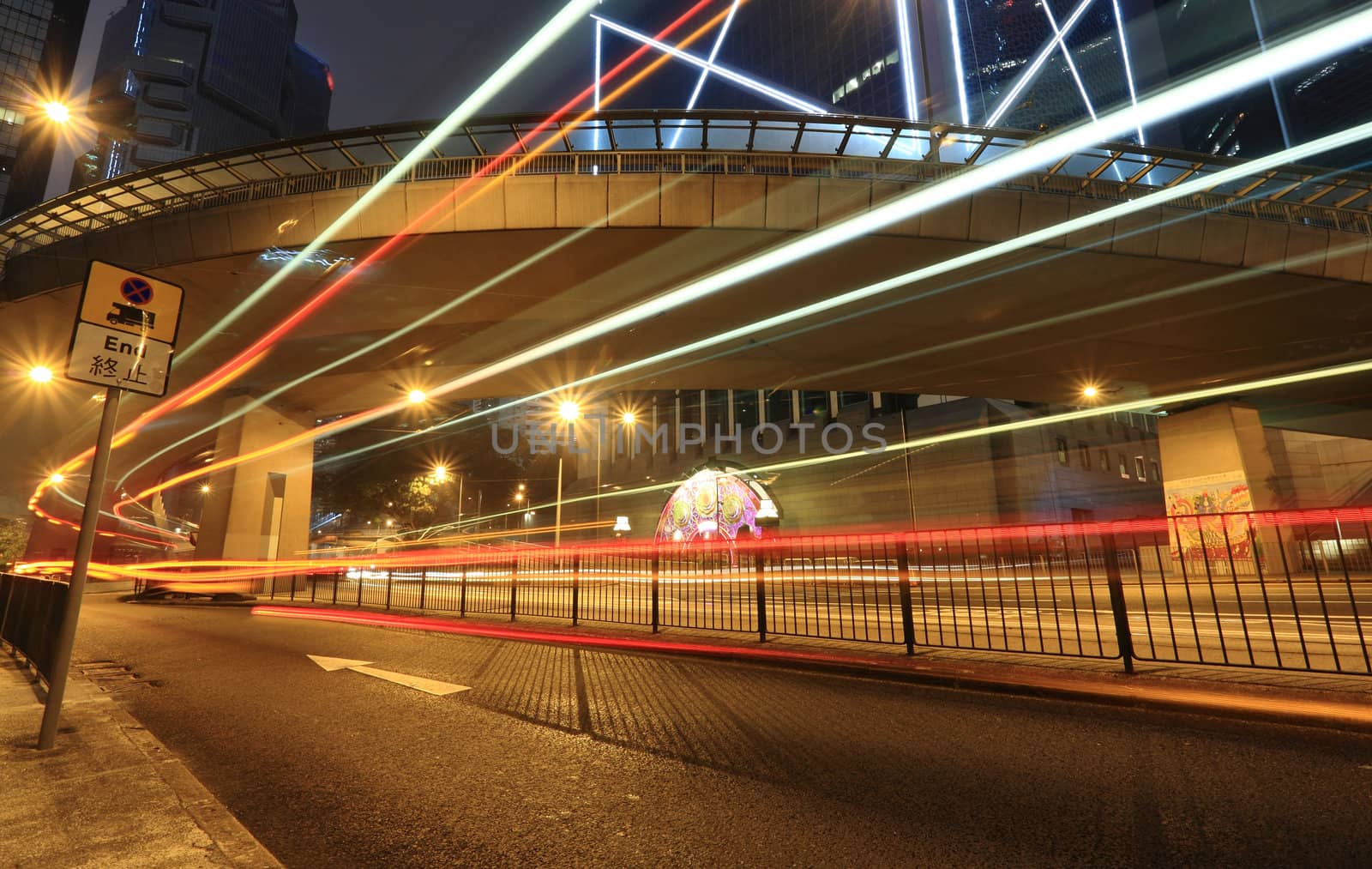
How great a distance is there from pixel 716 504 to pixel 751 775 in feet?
106

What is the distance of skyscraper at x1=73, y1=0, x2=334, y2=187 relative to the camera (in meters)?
96.1

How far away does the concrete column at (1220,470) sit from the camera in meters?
24.3

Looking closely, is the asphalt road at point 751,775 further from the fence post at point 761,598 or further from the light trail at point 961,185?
the light trail at point 961,185

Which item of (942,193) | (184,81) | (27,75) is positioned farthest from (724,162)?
(184,81)

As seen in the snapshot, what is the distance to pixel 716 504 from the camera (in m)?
36.2

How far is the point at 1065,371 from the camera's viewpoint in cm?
2656

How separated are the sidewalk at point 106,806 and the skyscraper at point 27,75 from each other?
93.1 metres

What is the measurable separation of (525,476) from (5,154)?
241ft

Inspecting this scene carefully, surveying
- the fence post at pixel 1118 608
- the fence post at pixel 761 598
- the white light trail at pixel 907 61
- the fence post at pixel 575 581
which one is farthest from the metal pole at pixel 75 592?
the white light trail at pixel 907 61

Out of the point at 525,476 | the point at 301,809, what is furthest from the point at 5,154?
the point at 301,809

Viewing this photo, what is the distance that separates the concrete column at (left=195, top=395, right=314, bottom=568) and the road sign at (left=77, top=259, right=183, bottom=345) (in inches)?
969

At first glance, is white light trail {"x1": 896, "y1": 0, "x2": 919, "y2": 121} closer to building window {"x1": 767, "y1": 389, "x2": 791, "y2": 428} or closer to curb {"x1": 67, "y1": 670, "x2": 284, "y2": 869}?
building window {"x1": 767, "y1": 389, "x2": 791, "y2": 428}

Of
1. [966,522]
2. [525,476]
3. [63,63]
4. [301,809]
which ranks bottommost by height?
[301,809]

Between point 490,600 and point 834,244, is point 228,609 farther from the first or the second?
point 834,244
